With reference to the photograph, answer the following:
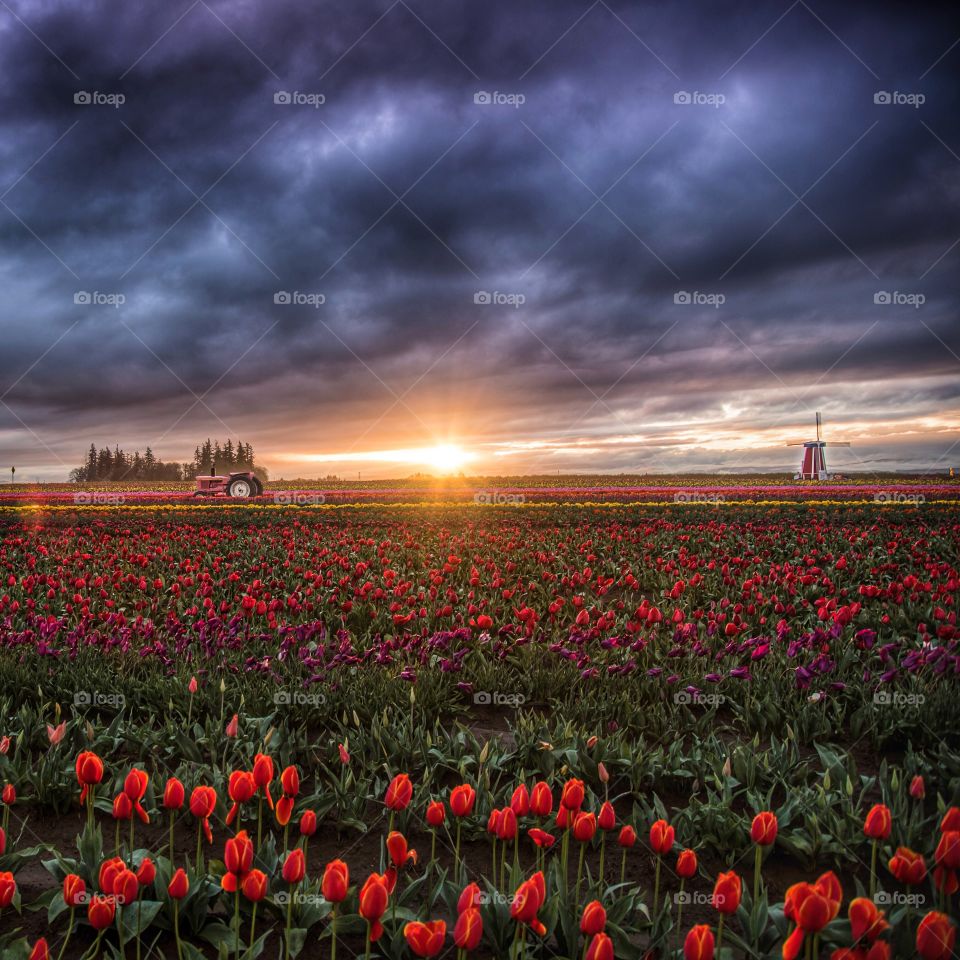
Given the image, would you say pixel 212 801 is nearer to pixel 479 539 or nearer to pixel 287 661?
pixel 287 661

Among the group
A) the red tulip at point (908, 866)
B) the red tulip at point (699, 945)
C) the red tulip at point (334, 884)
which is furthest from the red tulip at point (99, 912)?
the red tulip at point (908, 866)

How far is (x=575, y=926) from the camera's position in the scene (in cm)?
234

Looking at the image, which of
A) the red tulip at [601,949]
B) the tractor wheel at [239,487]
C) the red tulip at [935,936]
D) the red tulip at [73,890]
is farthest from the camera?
the tractor wheel at [239,487]

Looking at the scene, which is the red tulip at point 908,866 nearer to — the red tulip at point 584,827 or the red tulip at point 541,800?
the red tulip at point 584,827

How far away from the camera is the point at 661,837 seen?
7.51 ft

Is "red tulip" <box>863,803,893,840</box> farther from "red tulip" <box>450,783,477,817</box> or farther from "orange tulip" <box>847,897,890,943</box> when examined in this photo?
"red tulip" <box>450,783,477,817</box>

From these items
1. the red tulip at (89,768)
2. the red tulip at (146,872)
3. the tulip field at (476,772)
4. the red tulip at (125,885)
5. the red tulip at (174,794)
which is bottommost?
the tulip field at (476,772)

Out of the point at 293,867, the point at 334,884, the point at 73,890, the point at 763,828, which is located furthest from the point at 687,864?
the point at 73,890

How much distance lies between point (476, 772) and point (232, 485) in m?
26.0

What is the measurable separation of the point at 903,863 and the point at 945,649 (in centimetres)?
311

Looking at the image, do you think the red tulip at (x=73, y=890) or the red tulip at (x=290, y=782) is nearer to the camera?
the red tulip at (x=73, y=890)

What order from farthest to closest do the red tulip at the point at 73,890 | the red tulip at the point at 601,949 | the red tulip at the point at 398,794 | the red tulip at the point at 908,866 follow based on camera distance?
the red tulip at the point at 398,794
the red tulip at the point at 73,890
the red tulip at the point at 908,866
the red tulip at the point at 601,949

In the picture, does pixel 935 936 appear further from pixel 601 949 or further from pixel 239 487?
pixel 239 487

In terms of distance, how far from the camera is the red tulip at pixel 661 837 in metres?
2.26
